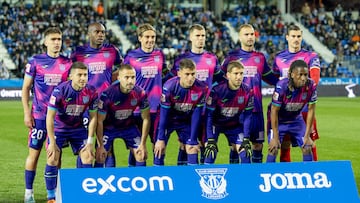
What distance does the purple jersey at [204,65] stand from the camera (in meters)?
10.6

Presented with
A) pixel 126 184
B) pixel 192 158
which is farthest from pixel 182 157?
pixel 126 184

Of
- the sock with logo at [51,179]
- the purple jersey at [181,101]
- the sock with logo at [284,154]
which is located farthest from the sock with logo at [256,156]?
the sock with logo at [51,179]

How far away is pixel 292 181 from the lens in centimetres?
704

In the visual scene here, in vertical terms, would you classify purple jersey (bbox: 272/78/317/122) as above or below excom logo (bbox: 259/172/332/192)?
above

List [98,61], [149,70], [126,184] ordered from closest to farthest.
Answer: [126,184] → [98,61] → [149,70]

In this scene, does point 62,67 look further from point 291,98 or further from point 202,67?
point 291,98

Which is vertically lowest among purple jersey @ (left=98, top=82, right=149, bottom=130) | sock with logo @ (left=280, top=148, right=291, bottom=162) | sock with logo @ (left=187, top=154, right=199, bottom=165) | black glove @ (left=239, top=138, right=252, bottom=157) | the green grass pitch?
the green grass pitch

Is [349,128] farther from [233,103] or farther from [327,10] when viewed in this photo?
[327,10]

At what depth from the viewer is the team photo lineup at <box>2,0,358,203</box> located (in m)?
9.45

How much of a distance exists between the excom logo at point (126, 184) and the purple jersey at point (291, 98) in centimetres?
367

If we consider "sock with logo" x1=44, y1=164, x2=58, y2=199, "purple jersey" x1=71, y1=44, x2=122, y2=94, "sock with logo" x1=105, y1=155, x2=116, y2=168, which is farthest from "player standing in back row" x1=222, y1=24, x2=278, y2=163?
"sock with logo" x1=44, y1=164, x2=58, y2=199

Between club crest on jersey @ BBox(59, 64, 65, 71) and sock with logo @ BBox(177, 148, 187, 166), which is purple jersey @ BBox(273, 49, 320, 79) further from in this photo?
club crest on jersey @ BBox(59, 64, 65, 71)

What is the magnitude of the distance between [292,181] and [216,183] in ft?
2.21

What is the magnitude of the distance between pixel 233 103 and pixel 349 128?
11.3 metres
